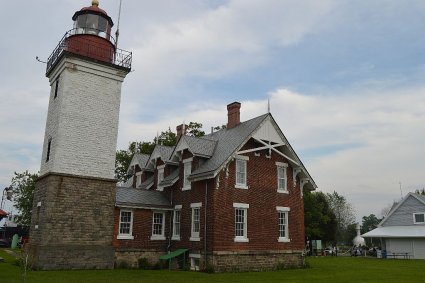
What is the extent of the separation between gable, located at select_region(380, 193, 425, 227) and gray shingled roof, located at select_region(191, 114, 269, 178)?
25.9 meters

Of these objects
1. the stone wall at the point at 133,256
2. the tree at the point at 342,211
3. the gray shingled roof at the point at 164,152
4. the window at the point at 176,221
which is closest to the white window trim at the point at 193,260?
the window at the point at 176,221

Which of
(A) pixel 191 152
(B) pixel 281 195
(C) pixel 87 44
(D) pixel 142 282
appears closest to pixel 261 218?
(B) pixel 281 195

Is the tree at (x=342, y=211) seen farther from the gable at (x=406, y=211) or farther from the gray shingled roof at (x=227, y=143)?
the gray shingled roof at (x=227, y=143)

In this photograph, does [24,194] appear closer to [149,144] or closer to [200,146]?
[149,144]

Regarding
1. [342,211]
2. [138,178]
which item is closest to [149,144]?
[138,178]

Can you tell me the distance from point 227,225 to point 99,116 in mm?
9638

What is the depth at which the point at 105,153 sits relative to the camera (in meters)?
23.0

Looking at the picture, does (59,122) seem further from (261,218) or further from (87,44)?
(261,218)

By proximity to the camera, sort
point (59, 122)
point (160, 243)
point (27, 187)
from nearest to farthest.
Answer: point (59, 122)
point (160, 243)
point (27, 187)

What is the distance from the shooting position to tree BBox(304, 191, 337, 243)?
52.0 meters

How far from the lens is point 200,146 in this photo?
24875mm

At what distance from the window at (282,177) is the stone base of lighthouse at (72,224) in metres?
10.5

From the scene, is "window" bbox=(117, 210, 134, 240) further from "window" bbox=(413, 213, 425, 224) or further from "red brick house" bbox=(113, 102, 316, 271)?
"window" bbox=(413, 213, 425, 224)

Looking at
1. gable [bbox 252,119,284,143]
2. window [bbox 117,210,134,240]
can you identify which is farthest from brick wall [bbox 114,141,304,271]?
gable [bbox 252,119,284,143]
